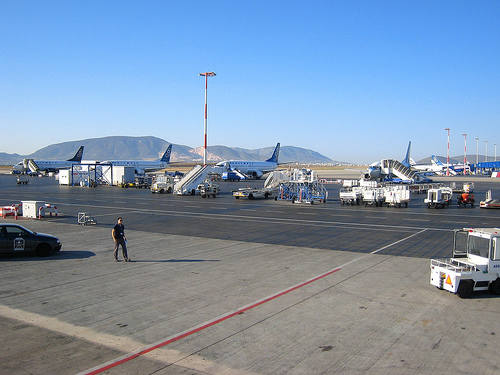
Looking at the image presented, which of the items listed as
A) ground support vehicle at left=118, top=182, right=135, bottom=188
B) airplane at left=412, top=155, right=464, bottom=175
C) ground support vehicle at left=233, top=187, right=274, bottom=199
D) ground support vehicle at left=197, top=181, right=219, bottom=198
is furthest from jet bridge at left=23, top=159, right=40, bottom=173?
airplane at left=412, top=155, right=464, bottom=175

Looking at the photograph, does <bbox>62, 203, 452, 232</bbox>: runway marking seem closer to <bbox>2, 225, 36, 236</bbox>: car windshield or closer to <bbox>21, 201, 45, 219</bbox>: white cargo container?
<bbox>21, 201, 45, 219</bbox>: white cargo container

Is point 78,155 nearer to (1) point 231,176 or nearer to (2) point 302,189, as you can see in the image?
(1) point 231,176

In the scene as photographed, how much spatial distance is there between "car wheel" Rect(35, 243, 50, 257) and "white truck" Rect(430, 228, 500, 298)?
15.4 meters

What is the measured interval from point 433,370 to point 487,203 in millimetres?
38240

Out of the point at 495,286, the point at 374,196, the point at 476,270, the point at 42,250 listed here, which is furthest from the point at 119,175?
the point at 495,286

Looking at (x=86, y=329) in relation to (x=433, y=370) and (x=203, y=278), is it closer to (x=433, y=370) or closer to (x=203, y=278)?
(x=203, y=278)

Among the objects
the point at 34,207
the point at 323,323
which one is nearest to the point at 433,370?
the point at 323,323

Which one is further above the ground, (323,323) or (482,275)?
(482,275)

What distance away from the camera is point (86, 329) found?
10.1 metres

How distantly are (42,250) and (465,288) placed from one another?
53.7ft

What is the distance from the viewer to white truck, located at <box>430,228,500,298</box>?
41.1ft

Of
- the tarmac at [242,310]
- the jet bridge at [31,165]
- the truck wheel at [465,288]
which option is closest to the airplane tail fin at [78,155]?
the jet bridge at [31,165]

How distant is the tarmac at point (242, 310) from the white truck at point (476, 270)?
1.20 ft

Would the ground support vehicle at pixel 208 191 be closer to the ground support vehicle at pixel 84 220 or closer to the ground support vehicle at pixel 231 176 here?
the ground support vehicle at pixel 84 220
